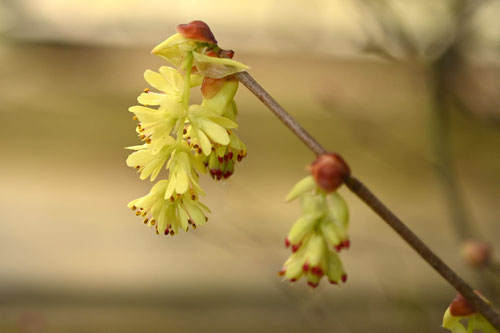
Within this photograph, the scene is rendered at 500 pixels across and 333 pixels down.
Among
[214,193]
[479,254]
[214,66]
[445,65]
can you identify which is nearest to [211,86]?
[214,66]

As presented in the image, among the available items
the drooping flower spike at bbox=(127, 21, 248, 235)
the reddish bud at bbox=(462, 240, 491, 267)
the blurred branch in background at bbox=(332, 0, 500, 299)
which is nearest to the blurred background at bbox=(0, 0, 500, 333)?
the blurred branch in background at bbox=(332, 0, 500, 299)

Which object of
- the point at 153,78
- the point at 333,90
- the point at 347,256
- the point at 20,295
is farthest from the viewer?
the point at 347,256

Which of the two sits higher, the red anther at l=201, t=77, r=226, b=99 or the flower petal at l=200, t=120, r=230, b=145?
the red anther at l=201, t=77, r=226, b=99

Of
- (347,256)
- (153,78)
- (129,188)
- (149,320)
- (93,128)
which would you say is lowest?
(153,78)

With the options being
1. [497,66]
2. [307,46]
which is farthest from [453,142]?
[307,46]

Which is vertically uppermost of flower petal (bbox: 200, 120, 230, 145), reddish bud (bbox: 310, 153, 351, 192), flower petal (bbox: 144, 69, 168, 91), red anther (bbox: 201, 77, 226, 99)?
flower petal (bbox: 144, 69, 168, 91)

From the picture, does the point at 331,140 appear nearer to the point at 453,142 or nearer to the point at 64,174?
the point at 453,142

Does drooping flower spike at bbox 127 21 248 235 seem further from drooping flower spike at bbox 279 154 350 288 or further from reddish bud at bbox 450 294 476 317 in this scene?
reddish bud at bbox 450 294 476 317
